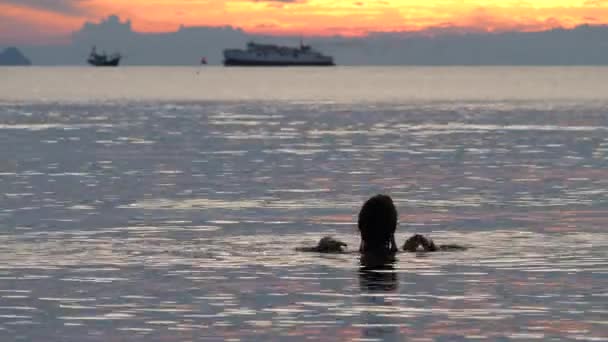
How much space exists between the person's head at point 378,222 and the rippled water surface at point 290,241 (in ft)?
2.09

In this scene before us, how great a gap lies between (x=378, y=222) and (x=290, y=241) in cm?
317

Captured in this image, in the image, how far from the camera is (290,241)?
1265 inches

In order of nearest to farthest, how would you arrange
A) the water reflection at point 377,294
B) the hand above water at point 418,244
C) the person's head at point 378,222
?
the water reflection at point 377,294 < the person's head at point 378,222 < the hand above water at point 418,244

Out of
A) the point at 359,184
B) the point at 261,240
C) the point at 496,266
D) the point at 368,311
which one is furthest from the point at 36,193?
the point at 368,311

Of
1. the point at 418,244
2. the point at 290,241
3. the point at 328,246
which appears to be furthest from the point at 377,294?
the point at 290,241

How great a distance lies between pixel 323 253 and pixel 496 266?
3.70 m

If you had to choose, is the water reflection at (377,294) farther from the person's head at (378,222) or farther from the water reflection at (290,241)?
the person's head at (378,222)

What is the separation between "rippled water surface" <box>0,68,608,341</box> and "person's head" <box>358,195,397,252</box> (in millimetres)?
636

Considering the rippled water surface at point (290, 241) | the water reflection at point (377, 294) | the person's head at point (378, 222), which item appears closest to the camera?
the water reflection at point (377, 294)

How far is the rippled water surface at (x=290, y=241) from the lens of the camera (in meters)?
21.7

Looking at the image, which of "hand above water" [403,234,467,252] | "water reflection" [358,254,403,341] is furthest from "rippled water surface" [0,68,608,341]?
"hand above water" [403,234,467,252]

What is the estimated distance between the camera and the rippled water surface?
71.2 ft

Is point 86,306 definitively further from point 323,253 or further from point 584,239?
point 584,239

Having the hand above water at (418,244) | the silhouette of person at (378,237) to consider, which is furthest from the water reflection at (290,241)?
the hand above water at (418,244)
